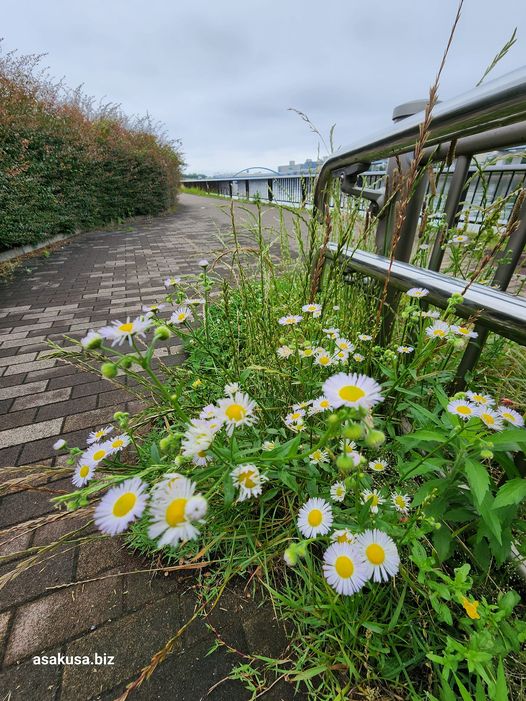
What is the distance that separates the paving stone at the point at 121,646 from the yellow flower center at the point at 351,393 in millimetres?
964

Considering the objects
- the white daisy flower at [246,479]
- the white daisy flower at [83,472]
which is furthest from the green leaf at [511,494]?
the white daisy flower at [83,472]

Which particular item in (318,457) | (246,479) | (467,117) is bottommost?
(318,457)

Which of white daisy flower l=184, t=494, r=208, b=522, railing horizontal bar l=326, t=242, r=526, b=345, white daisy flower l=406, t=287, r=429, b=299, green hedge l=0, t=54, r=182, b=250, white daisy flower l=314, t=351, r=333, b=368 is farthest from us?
green hedge l=0, t=54, r=182, b=250

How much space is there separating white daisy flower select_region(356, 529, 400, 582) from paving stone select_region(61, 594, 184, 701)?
0.67 metres

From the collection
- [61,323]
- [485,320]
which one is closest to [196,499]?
[485,320]

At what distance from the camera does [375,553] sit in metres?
0.71

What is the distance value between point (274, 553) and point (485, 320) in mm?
976

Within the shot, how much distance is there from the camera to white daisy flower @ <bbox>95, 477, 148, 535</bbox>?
565mm

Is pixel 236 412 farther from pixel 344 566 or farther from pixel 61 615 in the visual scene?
pixel 61 615

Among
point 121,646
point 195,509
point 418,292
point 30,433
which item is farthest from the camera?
point 30,433

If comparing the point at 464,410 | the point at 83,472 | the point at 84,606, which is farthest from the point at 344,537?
the point at 84,606

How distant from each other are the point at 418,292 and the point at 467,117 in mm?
485

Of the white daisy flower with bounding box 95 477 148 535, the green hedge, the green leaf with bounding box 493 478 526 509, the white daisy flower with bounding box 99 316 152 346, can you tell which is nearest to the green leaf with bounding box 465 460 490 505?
the green leaf with bounding box 493 478 526 509

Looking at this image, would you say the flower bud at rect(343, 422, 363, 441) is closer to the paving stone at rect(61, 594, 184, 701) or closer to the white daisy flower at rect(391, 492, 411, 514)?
the white daisy flower at rect(391, 492, 411, 514)
